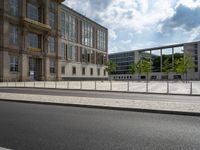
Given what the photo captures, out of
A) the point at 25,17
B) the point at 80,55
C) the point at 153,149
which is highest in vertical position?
the point at 25,17

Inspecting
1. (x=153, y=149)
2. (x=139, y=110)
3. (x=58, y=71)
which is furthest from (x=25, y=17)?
(x=153, y=149)

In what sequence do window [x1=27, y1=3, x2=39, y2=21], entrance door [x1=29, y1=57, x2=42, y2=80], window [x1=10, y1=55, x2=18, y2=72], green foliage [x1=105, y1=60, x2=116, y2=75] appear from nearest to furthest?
window [x1=10, y1=55, x2=18, y2=72] → window [x1=27, y1=3, x2=39, y2=21] → entrance door [x1=29, y1=57, x2=42, y2=80] → green foliage [x1=105, y1=60, x2=116, y2=75]

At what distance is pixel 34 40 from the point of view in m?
61.4

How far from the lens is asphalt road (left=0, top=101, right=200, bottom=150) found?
215 inches

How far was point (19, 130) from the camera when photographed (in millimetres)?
6852

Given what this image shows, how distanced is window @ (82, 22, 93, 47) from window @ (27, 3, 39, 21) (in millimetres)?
26565

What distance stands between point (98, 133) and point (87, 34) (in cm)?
8514

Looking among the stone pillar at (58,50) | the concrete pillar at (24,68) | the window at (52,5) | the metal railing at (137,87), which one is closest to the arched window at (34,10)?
the window at (52,5)

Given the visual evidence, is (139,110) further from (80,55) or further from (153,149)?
(80,55)

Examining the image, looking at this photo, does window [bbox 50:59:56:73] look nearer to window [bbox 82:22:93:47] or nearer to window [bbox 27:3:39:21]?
window [bbox 27:3:39:21]

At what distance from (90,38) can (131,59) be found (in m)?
56.2

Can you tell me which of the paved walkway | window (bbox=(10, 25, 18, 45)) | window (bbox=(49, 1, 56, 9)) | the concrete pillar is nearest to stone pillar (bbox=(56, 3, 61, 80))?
window (bbox=(49, 1, 56, 9))

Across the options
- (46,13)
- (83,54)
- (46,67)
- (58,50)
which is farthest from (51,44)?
(83,54)

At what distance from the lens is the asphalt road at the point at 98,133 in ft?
17.9
